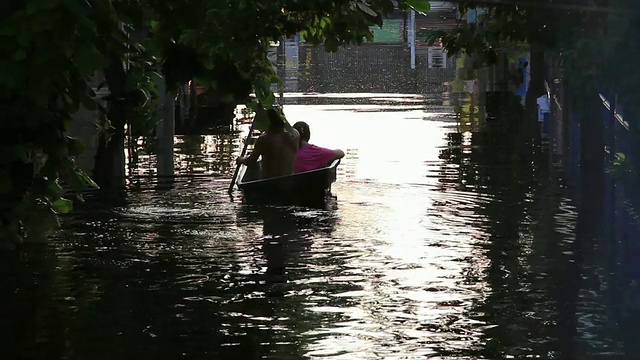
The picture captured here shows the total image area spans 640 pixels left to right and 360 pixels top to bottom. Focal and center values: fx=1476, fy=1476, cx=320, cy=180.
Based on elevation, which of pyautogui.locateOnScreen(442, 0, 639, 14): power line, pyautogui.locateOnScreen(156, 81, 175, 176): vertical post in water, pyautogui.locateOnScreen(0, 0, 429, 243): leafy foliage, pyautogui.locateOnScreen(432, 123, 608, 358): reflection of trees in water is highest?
pyautogui.locateOnScreen(442, 0, 639, 14): power line

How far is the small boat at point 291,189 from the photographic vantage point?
61.2ft

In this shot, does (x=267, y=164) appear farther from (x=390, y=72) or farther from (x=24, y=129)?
(x=390, y=72)

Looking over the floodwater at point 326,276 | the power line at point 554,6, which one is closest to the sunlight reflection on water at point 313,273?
the floodwater at point 326,276

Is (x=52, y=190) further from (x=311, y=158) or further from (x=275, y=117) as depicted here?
(x=311, y=158)

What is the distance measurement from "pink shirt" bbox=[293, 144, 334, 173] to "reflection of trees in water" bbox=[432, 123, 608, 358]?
1.82m

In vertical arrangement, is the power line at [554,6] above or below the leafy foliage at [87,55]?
above

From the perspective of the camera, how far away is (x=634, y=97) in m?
10.8

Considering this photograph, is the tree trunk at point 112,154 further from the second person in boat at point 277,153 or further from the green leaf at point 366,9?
the green leaf at point 366,9

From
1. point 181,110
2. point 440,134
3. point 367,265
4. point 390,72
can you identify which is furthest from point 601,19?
point 390,72

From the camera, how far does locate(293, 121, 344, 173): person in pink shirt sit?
20.1m

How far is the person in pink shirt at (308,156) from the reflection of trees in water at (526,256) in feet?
5.96

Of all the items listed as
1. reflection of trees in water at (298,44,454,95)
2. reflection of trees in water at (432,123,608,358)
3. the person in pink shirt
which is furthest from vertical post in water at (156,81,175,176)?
reflection of trees in water at (298,44,454,95)

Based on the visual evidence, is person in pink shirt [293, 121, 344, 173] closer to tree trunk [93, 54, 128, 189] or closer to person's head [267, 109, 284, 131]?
tree trunk [93, 54, 128, 189]

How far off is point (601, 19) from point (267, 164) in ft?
20.8
